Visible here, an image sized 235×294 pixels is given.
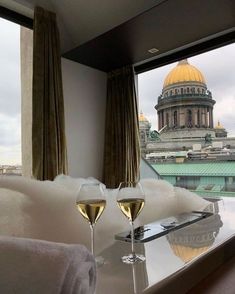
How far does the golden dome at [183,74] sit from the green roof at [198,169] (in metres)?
1.07

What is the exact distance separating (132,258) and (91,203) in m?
0.15

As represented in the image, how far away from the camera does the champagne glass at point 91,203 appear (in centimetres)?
68

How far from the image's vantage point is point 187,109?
393cm

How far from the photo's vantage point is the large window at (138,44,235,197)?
357 centimetres

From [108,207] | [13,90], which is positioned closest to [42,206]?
[108,207]

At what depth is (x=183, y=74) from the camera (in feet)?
12.9

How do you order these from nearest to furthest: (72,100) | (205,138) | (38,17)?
(38,17)
(205,138)
(72,100)

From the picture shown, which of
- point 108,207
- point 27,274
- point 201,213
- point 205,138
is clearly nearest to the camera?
point 27,274

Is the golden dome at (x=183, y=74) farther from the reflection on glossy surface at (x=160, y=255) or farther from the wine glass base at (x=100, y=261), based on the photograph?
the wine glass base at (x=100, y=261)

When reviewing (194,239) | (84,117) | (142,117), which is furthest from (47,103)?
(194,239)

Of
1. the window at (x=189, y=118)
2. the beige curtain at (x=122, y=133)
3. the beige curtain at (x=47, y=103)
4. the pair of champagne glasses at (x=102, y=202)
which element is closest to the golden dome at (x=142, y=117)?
the beige curtain at (x=122, y=133)

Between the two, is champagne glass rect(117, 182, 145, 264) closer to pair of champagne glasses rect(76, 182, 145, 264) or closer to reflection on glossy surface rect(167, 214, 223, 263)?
pair of champagne glasses rect(76, 182, 145, 264)

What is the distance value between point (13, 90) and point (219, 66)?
252 centimetres

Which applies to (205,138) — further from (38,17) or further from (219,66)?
(38,17)
